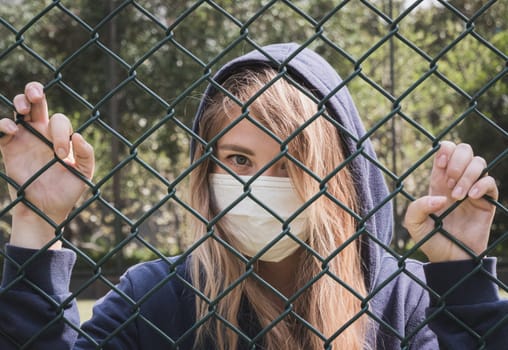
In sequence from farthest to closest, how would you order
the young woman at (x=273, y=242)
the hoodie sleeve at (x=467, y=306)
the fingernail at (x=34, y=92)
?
the hoodie sleeve at (x=467, y=306)
the young woman at (x=273, y=242)
the fingernail at (x=34, y=92)

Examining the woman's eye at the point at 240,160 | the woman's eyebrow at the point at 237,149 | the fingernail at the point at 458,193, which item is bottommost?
the woman's eye at the point at 240,160

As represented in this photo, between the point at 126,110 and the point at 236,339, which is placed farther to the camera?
the point at 126,110

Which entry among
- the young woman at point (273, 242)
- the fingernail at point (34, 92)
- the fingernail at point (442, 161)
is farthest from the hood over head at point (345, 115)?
the fingernail at point (34, 92)

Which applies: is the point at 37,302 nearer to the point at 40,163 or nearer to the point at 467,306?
the point at 40,163

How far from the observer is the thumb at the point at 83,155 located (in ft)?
5.85

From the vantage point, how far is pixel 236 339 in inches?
92.7

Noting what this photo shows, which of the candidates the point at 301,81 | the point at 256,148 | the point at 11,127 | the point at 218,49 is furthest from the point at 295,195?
the point at 218,49

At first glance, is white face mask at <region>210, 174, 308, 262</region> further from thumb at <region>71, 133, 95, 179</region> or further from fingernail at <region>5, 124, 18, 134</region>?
fingernail at <region>5, 124, 18, 134</region>

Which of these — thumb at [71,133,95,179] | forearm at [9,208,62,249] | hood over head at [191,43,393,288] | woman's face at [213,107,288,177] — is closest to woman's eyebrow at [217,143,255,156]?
woman's face at [213,107,288,177]

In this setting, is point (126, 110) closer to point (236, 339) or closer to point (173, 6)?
point (173, 6)

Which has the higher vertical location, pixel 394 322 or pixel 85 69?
pixel 394 322

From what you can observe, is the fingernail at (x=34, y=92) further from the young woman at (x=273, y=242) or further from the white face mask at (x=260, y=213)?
the white face mask at (x=260, y=213)

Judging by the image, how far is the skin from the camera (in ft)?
5.74

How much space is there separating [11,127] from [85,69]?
16771 millimetres
